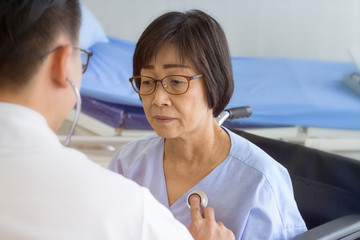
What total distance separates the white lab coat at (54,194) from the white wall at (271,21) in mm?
Result: 3908

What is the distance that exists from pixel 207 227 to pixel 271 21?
3690mm

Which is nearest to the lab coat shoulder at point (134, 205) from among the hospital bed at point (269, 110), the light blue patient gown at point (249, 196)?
the light blue patient gown at point (249, 196)

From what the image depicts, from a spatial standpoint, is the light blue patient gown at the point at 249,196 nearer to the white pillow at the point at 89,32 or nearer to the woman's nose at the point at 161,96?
the woman's nose at the point at 161,96

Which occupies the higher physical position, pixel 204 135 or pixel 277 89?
pixel 204 135

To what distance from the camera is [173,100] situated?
143 centimetres

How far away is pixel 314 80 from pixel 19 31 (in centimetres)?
306

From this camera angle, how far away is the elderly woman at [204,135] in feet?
Answer: 4.51

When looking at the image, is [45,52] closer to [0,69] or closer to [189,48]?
[0,69]

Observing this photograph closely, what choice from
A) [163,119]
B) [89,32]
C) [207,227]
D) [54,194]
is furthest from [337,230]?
[89,32]

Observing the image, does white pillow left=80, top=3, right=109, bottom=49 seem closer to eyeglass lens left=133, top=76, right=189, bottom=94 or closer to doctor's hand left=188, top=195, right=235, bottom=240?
eyeglass lens left=133, top=76, right=189, bottom=94

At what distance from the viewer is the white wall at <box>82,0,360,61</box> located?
465 centimetres

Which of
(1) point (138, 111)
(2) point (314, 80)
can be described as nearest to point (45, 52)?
(1) point (138, 111)

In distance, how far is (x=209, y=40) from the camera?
1.43m

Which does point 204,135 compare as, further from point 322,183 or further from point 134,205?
point 134,205
